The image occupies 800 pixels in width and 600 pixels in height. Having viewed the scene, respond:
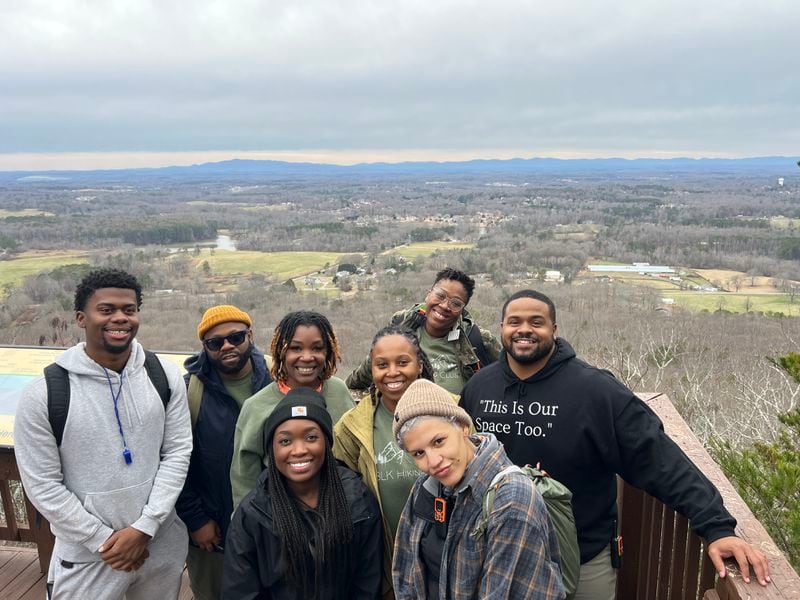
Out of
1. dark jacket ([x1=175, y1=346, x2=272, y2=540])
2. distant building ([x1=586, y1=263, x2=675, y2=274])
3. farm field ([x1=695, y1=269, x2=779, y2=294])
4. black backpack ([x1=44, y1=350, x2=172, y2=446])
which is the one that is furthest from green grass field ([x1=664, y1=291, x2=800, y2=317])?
black backpack ([x1=44, y1=350, x2=172, y2=446])

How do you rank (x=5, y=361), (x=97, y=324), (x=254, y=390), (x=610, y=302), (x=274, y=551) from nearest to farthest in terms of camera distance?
(x=274, y=551), (x=97, y=324), (x=254, y=390), (x=5, y=361), (x=610, y=302)

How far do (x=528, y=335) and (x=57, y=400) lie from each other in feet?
5.40

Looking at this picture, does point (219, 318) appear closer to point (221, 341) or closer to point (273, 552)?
point (221, 341)

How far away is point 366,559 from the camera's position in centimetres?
222

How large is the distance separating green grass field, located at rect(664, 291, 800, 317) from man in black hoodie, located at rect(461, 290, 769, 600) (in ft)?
91.0

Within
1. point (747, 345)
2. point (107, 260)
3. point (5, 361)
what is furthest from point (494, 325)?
point (107, 260)

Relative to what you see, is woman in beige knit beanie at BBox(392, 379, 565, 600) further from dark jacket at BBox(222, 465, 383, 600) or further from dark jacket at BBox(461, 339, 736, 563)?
dark jacket at BBox(461, 339, 736, 563)

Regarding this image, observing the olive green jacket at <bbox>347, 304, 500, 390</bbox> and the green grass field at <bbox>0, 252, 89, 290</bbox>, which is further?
the green grass field at <bbox>0, 252, 89, 290</bbox>

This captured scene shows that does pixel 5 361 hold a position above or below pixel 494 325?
above

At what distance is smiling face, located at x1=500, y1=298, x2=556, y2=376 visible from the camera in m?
2.25

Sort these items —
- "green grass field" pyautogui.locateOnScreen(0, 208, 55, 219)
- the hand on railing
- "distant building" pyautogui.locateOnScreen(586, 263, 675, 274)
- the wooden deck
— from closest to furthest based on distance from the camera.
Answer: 1. the hand on railing
2. the wooden deck
3. "distant building" pyautogui.locateOnScreen(586, 263, 675, 274)
4. "green grass field" pyautogui.locateOnScreen(0, 208, 55, 219)

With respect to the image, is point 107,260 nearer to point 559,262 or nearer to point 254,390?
point 559,262

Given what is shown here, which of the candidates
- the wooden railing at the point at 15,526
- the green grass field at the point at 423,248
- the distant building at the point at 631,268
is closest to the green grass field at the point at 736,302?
the distant building at the point at 631,268

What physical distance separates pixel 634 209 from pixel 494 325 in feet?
188
